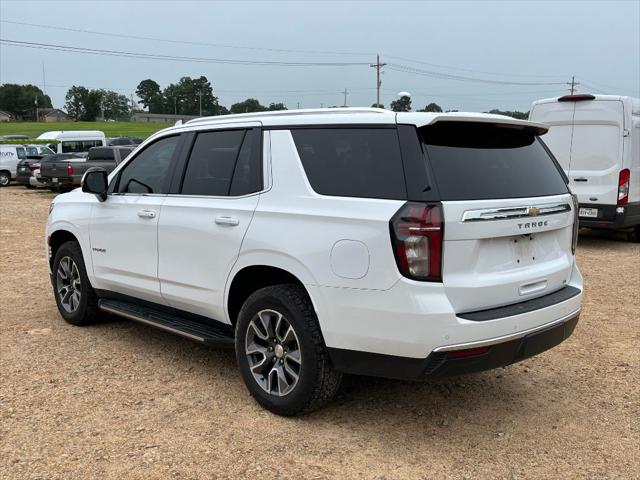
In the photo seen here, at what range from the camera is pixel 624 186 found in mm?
9875

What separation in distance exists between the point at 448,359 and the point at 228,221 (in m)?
1.66

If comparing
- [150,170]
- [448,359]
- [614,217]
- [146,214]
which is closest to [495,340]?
[448,359]

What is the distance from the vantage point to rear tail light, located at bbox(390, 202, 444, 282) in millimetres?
3057

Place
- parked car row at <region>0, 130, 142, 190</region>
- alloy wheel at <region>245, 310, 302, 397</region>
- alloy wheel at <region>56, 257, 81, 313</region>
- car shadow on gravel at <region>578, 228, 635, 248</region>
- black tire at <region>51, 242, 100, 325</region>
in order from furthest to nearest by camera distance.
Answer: parked car row at <region>0, 130, 142, 190</region> → car shadow on gravel at <region>578, 228, 635, 248</region> → alloy wheel at <region>56, 257, 81, 313</region> → black tire at <region>51, 242, 100, 325</region> → alloy wheel at <region>245, 310, 302, 397</region>

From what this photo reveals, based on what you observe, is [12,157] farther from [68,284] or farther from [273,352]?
[273,352]

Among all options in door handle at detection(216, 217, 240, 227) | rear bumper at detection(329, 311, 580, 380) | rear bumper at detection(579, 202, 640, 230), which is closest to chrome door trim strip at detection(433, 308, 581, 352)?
rear bumper at detection(329, 311, 580, 380)

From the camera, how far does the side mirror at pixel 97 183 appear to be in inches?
198

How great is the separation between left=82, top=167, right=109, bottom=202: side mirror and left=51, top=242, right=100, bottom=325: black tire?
0.70m

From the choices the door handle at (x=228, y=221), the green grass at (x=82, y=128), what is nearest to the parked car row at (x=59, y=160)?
the door handle at (x=228, y=221)

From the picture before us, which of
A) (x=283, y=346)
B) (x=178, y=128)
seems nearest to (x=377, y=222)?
(x=283, y=346)

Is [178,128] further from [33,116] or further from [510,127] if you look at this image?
[33,116]

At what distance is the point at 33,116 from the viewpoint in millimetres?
138750

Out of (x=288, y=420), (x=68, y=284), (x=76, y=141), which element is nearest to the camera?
(x=288, y=420)

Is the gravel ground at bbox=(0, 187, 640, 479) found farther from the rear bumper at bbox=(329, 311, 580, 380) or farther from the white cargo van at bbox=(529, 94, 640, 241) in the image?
the white cargo van at bbox=(529, 94, 640, 241)
